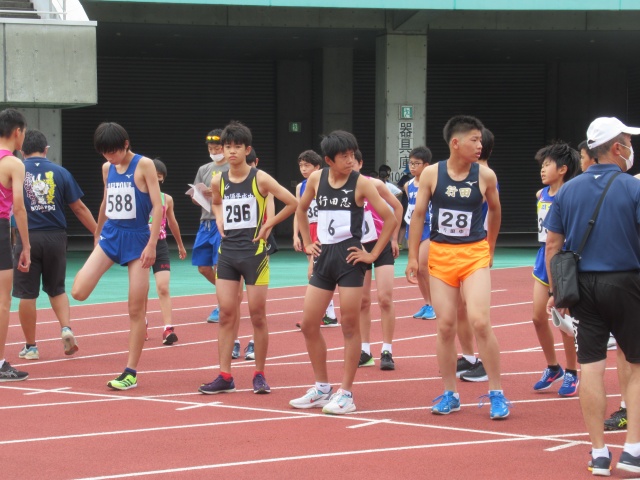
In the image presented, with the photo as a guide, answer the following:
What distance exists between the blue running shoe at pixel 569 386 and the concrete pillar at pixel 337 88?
66.8 ft

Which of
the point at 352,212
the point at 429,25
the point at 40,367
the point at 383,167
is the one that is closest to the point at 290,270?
the point at 383,167

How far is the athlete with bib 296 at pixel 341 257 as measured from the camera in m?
7.56

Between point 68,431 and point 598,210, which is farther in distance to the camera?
point 68,431

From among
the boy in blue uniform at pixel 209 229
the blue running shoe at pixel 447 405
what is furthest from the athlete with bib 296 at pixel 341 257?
the boy in blue uniform at pixel 209 229

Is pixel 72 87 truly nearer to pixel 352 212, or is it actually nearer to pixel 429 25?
pixel 429 25

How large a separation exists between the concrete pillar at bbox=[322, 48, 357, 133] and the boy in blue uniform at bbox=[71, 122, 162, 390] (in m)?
19.6

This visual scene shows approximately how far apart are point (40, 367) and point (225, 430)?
10.7 feet

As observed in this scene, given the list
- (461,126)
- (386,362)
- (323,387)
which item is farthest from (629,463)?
(386,362)

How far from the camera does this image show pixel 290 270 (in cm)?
2003

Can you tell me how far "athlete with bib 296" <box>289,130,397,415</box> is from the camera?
756 cm

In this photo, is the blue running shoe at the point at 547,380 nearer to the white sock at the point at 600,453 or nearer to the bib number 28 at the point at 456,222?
the bib number 28 at the point at 456,222

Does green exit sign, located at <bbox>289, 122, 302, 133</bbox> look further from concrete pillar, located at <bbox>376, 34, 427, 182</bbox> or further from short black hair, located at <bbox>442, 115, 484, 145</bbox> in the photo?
short black hair, located at <bbox>442, 115, 484, 145</bbox>

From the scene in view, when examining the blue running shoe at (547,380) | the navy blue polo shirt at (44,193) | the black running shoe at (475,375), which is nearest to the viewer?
the blue running shoe at (547,380)

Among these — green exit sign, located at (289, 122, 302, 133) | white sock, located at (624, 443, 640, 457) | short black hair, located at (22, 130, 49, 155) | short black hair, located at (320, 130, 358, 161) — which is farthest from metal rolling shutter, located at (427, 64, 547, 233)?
white sock, located at (624, 443, 640, 457)
